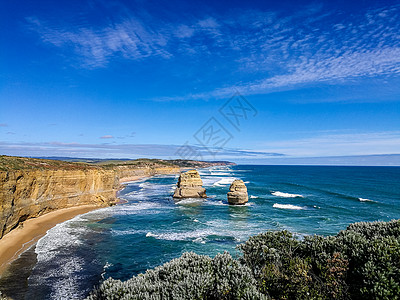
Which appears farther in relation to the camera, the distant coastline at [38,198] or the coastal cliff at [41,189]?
the coastal cliff at [41,189]

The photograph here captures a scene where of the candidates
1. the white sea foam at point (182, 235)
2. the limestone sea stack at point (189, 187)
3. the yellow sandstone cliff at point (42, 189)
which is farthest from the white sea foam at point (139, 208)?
the white sea foam at point (182, 235)

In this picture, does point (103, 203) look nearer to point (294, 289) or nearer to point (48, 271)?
point (48, 271)

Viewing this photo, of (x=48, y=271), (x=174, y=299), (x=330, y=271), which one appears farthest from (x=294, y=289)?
(x=48, y=271)

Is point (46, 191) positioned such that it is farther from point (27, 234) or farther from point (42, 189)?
point (27, 234)

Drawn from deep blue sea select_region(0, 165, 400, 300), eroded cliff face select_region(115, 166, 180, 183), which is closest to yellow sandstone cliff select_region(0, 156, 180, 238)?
deep blue sea select_region(0, 165, 400, 300)

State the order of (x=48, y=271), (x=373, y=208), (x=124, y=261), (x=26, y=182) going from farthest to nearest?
(x=373, y=208), (x=26, y=182), (x=124, y=261), (x=48, y=271)

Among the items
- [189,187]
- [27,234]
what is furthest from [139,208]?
[27,234]

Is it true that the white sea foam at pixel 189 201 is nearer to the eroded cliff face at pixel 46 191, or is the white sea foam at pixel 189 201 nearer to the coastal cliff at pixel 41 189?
the eroded cliff face at pixel 46 191
